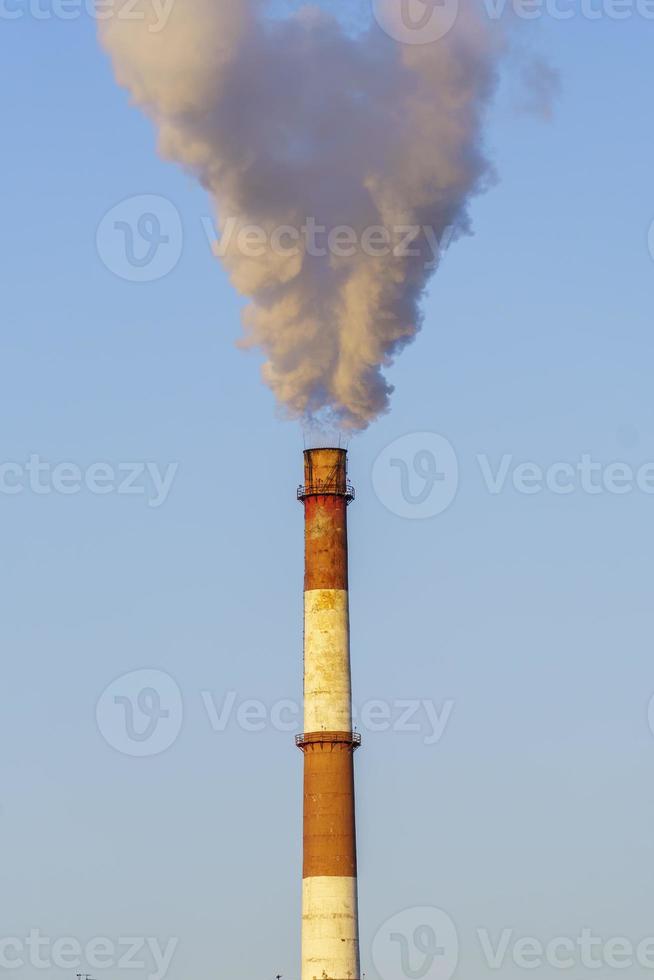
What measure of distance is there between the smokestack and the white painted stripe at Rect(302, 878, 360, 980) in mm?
27

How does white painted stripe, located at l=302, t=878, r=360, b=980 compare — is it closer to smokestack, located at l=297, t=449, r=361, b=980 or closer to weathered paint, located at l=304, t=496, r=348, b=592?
smokestack, located at l=297, t=449, r=361, b=980

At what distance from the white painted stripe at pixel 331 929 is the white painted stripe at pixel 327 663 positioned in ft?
14.1

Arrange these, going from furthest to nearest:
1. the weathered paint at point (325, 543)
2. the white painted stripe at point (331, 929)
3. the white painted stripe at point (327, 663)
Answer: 1. the weathered paint at point (325, 543)
2. the white painted stripe at point (327, 663)
3. the white painted stripe at point (331, 929)

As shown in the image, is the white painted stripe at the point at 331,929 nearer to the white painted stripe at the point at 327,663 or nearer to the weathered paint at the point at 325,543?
the white painted stripe at the point at 327,663

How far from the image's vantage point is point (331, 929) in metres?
60.4

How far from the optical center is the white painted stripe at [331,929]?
198ft

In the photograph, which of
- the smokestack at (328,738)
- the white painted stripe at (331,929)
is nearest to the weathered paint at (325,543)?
the smokestack at (328,738)

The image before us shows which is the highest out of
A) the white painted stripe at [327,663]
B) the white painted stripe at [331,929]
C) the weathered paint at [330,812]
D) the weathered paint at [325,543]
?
the weathered paint at [325,543]


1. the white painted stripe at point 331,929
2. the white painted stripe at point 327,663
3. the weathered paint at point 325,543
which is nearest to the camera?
the white painted stripe at point 331,929

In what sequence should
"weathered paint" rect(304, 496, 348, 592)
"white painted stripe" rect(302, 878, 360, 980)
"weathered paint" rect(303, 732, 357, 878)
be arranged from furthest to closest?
"weathered paint" rect(304, 496, 348, 592) < "weathered paint" rect(303, 732, 357, 878) < "white painted stripe" rect(302, 878, 360, 980)

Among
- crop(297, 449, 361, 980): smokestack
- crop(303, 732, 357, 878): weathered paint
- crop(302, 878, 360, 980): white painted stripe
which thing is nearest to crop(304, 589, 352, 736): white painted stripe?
crop(297, 449, 361, 980): smokestack

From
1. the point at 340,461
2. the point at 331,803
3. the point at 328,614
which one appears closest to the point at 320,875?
the point at 331,803

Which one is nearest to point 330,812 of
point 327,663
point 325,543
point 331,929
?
point 331,929

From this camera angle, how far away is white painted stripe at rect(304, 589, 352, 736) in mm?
61719
